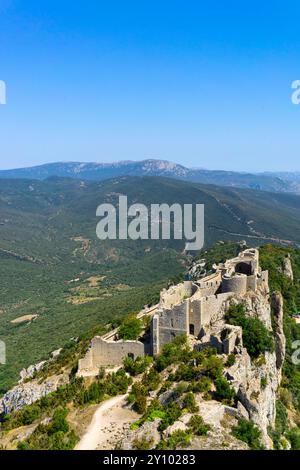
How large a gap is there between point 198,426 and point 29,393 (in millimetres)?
22648

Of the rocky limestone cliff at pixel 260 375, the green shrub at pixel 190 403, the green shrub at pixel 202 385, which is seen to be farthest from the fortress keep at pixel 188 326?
the green shrub at pixel 190 403

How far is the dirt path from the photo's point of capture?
26055mm

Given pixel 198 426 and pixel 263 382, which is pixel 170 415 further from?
pixel 263 382

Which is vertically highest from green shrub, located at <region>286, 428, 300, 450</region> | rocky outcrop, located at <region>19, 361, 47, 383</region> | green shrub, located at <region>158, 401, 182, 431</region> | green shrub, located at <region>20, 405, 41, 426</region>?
green shrub, located at <region>158, 401, 182, 431</region>

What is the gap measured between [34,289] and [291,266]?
123861 mm

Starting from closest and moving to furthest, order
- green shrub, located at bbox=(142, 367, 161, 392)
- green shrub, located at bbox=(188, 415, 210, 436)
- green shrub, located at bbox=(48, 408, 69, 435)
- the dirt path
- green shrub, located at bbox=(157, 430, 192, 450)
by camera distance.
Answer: green shrub, located at bbox=(157, 430, 192, 450), green shrub, located at bbox=(188, 415, 210, 436), the dirt path, green shrub, located at bbox=(48, 408, 69, 435), green shrub, located at bbox=(142, 367, 161, 392)

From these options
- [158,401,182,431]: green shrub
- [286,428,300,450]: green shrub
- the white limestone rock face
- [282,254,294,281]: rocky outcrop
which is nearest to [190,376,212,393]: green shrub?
the white limestone rock face

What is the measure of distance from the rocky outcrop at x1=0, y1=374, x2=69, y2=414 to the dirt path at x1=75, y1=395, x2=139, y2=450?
9194 mm

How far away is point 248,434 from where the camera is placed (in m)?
25.4

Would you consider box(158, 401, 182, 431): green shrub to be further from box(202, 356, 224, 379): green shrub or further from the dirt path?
box(202, 356, 224, 379): green shrub

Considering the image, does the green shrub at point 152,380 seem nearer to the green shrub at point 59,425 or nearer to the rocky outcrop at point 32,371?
the green shrub at point 59,425

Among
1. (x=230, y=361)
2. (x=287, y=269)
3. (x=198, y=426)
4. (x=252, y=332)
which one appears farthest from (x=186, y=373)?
(x=287, y=269)

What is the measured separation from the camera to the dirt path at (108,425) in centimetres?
2605

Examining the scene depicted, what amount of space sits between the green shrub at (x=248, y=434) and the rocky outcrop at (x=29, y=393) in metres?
17.2
